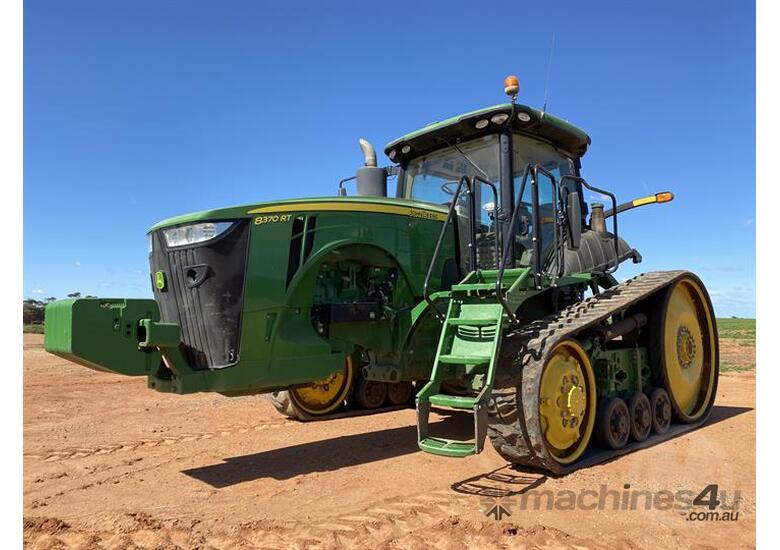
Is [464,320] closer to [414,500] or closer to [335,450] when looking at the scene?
[414,500]

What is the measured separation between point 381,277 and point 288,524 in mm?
2686

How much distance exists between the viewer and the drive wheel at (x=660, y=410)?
6230mm

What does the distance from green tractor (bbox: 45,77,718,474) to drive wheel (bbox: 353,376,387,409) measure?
1.1 inches

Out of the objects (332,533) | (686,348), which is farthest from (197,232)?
(686,348)

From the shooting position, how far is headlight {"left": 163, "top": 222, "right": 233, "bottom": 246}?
4.75 metres

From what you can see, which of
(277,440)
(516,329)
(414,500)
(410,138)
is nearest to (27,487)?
(277,440)

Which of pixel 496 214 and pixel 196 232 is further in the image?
pixel 496 214

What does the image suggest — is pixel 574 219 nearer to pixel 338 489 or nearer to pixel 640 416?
pixel 640 416

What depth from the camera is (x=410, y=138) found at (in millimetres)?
6824

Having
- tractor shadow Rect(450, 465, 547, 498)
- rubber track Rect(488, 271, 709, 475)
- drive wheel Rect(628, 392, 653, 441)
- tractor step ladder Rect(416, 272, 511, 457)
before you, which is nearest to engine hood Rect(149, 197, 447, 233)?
tractor step ladder Rect(416, 272, 511, 457)

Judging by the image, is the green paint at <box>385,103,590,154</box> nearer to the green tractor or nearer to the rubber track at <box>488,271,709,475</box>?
the green tractor

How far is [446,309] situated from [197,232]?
8.03 ft

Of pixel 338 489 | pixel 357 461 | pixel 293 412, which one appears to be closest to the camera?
pixel 338 489

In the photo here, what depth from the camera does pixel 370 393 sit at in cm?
769
